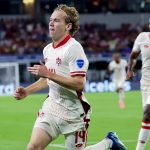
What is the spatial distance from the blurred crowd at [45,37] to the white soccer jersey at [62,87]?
98.4ft

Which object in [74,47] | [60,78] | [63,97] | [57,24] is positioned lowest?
[63,97]

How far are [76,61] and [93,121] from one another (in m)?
10.3

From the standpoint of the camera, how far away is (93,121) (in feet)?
58.0

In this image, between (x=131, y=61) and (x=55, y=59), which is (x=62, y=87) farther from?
(x=131, y=61)

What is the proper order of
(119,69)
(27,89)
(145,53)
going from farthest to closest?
(119,69)
(145,53)
(27,89)

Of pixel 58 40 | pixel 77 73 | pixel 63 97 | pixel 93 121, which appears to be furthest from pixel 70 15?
pixel 93 121

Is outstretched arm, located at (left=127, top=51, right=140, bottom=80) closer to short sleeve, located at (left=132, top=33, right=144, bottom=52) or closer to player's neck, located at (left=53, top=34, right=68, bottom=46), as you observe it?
short sleeve, located at (left=132, top=33, right=144, bottom=52)

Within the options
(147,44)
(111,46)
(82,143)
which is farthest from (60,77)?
(111,46)

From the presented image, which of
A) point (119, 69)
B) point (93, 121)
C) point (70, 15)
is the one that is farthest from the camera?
point (119, 69)

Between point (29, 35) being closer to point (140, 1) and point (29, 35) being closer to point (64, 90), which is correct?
point (140, 1)

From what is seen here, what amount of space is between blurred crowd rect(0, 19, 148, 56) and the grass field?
44.2 ft

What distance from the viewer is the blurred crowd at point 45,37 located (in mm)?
39062

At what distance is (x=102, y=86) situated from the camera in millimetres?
33906

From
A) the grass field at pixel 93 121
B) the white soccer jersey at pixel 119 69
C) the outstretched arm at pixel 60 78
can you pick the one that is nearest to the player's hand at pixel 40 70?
the outstretched arm at pixel 60 78
